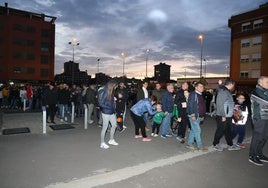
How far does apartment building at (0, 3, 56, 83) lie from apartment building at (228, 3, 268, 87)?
41.3 m

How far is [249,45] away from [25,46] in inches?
1881

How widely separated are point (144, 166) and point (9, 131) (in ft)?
21.6

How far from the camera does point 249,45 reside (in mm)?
41000

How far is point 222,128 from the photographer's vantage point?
23.0 feet

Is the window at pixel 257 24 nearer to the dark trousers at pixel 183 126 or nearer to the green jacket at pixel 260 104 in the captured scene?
the dark trousers at pixel 183 126

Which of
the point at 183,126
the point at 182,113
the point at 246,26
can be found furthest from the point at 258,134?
the point at 246,26

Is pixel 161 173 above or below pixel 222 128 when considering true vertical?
below

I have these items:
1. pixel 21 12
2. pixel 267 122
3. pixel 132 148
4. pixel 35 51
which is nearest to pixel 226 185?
pixel 267 122

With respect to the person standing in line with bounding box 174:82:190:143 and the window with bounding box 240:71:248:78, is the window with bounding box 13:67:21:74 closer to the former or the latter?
the window with bounding box 240:71:248:78

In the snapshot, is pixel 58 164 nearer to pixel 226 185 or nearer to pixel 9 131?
pixel 226 185

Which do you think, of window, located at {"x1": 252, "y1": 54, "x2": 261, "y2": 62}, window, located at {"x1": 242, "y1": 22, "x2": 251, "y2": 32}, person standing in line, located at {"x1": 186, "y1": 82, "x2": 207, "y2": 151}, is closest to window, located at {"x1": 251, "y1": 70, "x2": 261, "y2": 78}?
window, located at {"x1": 252, "y1": 54, "x2": 261, "y2": 62}

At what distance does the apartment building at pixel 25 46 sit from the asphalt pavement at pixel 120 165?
168ft

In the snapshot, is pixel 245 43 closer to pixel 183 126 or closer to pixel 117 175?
pixel 183 126

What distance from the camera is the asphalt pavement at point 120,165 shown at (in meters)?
4.79
